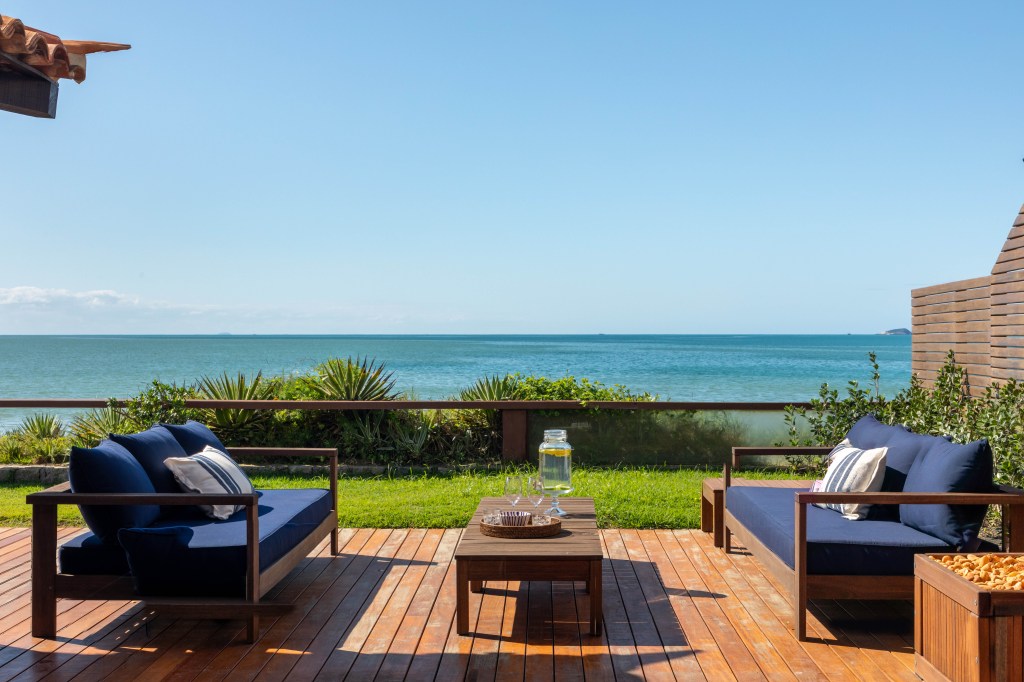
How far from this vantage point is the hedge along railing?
7.69 m

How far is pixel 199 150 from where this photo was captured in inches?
874

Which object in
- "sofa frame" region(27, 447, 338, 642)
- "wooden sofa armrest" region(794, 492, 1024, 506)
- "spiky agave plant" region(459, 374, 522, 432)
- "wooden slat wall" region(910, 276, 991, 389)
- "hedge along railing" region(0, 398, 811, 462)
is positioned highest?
"wooden slat wall" region(910, 276, 991, 389)

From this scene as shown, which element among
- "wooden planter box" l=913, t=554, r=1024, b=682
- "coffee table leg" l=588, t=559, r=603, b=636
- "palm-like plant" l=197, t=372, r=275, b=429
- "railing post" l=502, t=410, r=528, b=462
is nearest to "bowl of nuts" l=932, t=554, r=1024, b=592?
"wooden planter box" l=913, t=554, r=1024, b=682

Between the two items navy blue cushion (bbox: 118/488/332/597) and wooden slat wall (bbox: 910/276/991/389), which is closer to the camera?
navy blue cushion (bbox: 118/488/332/597)

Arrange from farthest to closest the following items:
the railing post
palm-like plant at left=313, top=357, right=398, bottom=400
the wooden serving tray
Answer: palm-like plant at left=313, top=357, right=398, bottom=400 < the railing post < the wooden serving tray

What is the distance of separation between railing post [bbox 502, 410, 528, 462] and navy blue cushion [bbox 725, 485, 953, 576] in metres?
3.94

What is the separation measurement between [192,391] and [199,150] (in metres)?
15.9

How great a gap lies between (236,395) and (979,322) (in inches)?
259

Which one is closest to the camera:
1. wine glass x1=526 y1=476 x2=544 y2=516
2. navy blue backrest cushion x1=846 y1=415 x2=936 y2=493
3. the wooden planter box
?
the wooden planter box

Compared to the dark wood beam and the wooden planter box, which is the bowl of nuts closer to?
the wooden planter box

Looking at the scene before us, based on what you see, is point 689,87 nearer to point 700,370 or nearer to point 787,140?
point 787,140

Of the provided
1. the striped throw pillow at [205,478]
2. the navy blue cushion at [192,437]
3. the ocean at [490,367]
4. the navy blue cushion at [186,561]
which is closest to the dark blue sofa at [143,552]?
the navy blue cushion at [186,561]

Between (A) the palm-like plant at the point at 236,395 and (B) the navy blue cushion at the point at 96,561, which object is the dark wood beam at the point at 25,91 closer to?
(B) the navy blue cushion at the point at 96,561

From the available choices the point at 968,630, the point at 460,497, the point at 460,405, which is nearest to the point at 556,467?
the point at 460,497
